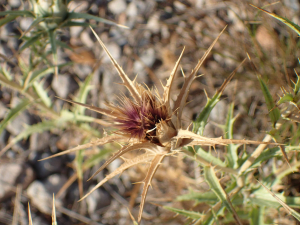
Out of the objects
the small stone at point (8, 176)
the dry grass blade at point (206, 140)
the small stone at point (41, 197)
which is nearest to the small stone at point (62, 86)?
the small stone at point (8, 176)

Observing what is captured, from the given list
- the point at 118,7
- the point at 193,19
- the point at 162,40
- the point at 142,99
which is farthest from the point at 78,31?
the point at 142,99

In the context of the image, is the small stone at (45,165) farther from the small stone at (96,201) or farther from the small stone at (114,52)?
the small stone at (114,52)

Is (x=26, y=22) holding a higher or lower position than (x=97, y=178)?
higher

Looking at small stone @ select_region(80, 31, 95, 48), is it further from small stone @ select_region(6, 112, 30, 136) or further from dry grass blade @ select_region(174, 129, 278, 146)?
dry grass blade @ select_region(174, 129, 278, 146)

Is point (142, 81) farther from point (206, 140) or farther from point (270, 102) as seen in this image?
point (206, 140)

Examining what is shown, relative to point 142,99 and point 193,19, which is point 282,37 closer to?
point 193,19

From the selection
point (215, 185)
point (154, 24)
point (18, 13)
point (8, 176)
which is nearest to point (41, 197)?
point (8, 176)
